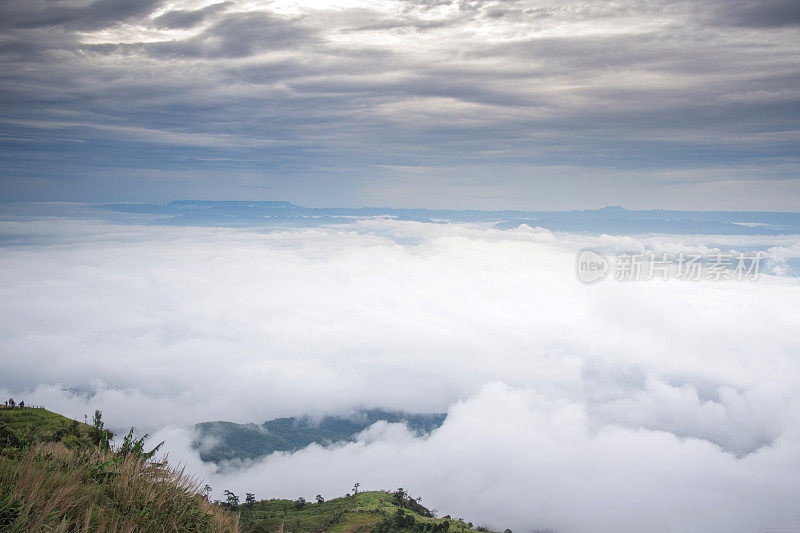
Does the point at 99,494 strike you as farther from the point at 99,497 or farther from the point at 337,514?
the point at 337,514

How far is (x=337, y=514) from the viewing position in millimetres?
96562

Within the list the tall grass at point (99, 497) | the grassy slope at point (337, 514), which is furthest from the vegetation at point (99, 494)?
the grassy slope at point (337, 514)

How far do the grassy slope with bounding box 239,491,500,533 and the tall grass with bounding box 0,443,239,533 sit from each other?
7218 centimetres

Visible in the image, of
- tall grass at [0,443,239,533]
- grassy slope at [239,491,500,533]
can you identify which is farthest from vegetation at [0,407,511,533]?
grassy slope at [239,491,500,533]

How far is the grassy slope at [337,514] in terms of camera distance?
8269 cm

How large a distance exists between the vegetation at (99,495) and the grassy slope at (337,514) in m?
72.0

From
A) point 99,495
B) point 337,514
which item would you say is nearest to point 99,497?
point 99,495

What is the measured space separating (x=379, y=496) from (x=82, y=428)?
123413 mm

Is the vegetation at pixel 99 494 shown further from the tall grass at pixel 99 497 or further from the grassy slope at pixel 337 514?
the grassy slope at pixel 337 514

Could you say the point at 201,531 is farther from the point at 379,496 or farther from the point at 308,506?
the point at 379,496

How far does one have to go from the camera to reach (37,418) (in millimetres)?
21359

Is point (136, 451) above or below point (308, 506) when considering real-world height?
above

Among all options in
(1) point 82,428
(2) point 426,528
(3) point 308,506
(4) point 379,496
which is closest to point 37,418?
(1) point 82,428

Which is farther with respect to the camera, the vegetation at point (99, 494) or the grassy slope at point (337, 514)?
the grassy slope at point (337, 514)
